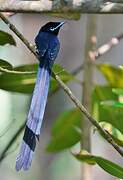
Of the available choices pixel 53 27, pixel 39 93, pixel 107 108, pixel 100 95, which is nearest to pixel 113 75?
pixel 100 95

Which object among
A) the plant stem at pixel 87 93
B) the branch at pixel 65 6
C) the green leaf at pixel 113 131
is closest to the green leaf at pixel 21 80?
the plant stem at pixel 87 93

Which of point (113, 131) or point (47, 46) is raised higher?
point (47, 46)

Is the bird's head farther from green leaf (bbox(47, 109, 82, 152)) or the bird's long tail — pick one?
green leaf (bbox(47, 109, 82, 152))

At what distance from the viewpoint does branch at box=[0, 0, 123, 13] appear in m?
0.98

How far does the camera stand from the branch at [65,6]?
981mm

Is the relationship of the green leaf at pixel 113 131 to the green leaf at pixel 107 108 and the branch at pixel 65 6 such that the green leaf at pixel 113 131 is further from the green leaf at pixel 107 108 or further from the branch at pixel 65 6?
the branch at pixel 65 6

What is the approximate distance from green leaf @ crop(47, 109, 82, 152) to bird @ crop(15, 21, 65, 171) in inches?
13.9

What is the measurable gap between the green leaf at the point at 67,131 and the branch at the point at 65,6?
1.84ft

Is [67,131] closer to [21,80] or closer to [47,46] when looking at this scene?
[21,80]

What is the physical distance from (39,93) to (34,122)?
0.22ft

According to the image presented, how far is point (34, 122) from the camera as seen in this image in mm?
1082

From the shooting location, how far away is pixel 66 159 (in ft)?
11.1

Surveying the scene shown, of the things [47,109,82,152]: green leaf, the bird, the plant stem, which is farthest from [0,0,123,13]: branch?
[47,109,82,152]: green leaf

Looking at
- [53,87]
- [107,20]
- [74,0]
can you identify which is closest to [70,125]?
[53,87]
